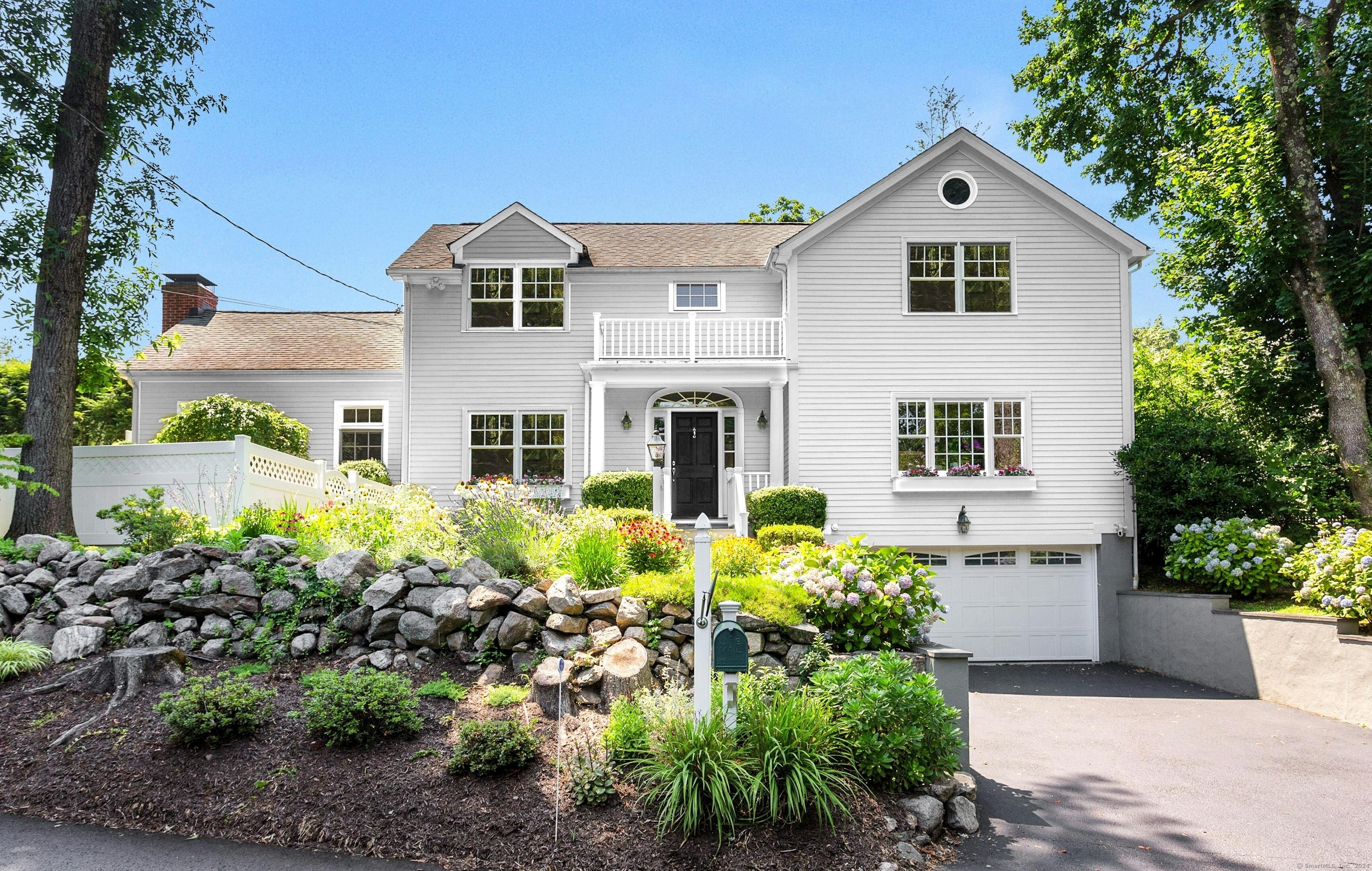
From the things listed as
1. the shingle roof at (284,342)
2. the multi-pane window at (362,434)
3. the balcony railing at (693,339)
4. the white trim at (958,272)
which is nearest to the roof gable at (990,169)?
the white trim at (958,272)

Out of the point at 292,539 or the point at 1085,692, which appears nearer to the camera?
the point at 292,539

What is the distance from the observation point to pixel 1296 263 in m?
12.5

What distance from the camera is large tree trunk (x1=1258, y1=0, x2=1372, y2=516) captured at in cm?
1188

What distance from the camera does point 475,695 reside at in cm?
618

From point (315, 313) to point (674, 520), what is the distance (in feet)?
33.0

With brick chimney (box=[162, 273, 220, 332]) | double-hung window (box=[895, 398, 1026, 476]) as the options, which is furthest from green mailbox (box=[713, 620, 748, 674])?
brick chimney (box=[162, 273, 220, 332])

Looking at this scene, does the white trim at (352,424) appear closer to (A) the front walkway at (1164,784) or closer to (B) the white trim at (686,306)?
(B) the white trim at (686,306)

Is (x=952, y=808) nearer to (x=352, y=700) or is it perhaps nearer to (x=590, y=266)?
(x=352, y=700)

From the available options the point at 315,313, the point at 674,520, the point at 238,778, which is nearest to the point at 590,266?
the point at 674,520

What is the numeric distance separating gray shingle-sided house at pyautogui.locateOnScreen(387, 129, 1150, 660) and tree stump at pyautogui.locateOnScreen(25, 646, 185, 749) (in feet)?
25.1

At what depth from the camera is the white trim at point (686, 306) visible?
14930mm

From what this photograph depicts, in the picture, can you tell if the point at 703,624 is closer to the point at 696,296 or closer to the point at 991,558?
the point at 991,558

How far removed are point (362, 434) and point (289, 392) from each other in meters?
1.59

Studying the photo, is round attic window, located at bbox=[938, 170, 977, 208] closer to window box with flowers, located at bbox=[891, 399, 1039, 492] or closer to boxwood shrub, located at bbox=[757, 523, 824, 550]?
window box with flowers, located at bbox=[891, 399, 1039, 492]
